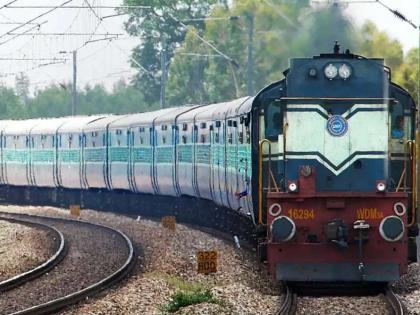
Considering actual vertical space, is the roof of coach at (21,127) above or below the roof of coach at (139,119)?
below

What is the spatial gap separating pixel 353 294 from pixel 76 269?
548 centimetres

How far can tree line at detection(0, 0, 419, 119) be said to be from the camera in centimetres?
2298

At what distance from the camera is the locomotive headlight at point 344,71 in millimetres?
14906

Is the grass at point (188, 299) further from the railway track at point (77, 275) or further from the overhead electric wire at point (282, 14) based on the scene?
the overhead electric wire at point (282, 14)

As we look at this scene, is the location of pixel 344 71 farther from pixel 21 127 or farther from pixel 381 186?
pixel 21 127

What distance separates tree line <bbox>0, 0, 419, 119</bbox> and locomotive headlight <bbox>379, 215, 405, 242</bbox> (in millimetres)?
8241

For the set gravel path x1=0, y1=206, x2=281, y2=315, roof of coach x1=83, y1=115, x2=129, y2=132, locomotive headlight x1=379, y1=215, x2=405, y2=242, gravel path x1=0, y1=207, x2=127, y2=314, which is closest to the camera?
gravel path x1=0, y1=206, x2=281, y2=315

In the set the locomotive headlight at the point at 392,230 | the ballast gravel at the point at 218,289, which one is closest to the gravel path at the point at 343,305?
the ballast gravel at the point at 218,289

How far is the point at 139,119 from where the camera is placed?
101 feet

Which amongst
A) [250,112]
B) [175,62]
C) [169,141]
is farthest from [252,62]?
[175,62]

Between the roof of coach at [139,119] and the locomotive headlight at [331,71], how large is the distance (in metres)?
14.4

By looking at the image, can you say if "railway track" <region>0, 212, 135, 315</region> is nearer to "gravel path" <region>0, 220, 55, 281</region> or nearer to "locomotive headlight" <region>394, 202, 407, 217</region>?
"gravel path" <region>0, 220, 55, 281</region>

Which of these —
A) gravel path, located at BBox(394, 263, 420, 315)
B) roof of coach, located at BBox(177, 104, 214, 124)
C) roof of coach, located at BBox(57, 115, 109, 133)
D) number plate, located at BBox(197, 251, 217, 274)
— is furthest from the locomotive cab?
roof of coach, located at BBox(57, 115, 109, 133)

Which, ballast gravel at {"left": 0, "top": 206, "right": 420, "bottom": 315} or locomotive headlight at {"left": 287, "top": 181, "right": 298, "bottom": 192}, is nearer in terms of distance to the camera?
ballast gravel at {"left": 0, "top": 206, "right": 420, "bottom": 315}
